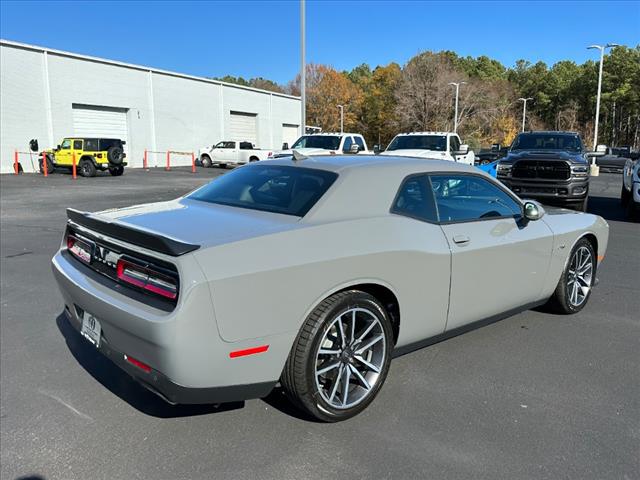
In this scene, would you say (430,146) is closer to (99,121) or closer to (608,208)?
(608,208)

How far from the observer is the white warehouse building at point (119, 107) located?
27000 millimetres

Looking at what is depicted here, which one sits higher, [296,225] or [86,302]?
[296,225]

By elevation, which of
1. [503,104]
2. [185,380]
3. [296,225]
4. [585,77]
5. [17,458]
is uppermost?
[585,77]

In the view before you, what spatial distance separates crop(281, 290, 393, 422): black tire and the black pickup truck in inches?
369

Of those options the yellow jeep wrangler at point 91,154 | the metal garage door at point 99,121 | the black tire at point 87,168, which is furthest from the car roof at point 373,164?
the metal garage door at point 99,121

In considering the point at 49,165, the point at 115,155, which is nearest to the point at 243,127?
the point at 49,165

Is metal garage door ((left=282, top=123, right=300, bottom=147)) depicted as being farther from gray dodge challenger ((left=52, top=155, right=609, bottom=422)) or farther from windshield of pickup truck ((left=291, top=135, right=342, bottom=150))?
gray dodge challenger ((left=52, top=155, right=609, bottom=422))

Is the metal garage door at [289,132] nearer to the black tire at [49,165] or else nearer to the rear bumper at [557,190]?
the black tire at [49,165]

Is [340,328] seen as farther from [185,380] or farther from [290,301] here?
[185,380]

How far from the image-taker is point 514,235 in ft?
13.1

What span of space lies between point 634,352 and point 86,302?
4001 mm

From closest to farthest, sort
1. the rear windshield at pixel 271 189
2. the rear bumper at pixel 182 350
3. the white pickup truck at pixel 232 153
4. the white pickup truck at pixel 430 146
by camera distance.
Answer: the rear bumper at pixel 182 350, the rear windshield at pixel 271 189, the white pickup truck at pixel 430 146, the white pickup truck at pixel 232 153

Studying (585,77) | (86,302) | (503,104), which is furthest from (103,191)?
(585,77)

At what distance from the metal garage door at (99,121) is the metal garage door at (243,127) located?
10111 mm
